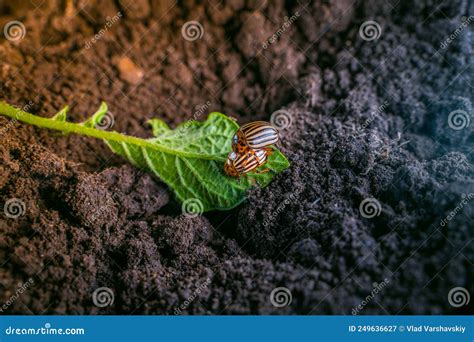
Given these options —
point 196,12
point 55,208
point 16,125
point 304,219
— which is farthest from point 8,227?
point 196,12

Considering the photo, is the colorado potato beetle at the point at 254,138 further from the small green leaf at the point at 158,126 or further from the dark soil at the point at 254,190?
the small green leaf at the point at 158,126

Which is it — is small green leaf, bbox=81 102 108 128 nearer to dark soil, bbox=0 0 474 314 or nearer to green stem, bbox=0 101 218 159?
green stem, bbox=0 101 218 159

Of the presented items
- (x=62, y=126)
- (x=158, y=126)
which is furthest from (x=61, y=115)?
(x=158, y=126)

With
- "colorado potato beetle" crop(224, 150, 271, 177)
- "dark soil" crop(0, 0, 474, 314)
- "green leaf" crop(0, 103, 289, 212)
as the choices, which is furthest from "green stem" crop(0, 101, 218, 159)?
"colorado potato beetle" crop(224, 150, 271, 177)

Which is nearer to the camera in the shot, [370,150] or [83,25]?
[370,150]
